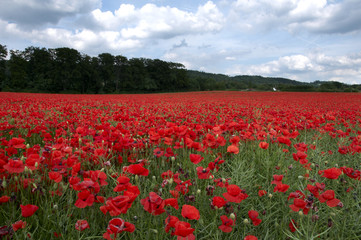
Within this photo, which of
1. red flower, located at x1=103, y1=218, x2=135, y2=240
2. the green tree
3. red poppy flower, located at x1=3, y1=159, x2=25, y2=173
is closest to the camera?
red flower, located at x1=103, y1=218, x2=135, y2=240

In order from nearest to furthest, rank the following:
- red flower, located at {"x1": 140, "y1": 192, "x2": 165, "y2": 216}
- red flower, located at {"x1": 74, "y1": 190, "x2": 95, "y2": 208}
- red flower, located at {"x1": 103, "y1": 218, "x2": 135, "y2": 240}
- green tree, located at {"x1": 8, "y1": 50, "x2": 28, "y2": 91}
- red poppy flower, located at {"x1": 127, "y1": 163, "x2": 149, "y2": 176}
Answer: red flower, located at {"x1": 103, "y1": 218, "x2": 135, "y2": 240}, red flower, located at {"x1": 140, "y1": 192, "x2": 165, "y2": 216}, red flower, located at {"x1": 74, "y1": 190, "x2": 95, "y2": 208}, red poppy flower, located at {"x1": 127, "y1": 163, "x2": 149, "y2": 176}, green tree, located at {"x1": 8, "y1": 50, "x2": 28, "y2": 91}

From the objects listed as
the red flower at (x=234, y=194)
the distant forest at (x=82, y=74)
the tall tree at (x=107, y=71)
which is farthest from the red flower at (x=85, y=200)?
the tall tree at (x=107, y=71)

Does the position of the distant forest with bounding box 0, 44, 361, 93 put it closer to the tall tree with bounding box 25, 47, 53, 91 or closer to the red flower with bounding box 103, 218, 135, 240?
the tall tree with bounding box 25, 47, 53, 91

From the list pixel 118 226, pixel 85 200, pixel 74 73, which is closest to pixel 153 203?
pixel 118 226

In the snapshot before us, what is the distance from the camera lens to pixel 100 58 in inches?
2202

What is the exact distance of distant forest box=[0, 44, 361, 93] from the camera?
154ft

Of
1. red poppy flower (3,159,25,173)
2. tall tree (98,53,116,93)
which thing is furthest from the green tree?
red poppy flower (3,159,25,173)

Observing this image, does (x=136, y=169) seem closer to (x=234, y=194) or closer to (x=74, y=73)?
(x=234, y=194)

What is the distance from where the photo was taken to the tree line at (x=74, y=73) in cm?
4681

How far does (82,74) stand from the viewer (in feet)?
168

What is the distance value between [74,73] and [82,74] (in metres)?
1.88

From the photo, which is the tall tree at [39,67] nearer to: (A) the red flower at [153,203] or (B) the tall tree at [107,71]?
(B) the tall tree at [107,71]

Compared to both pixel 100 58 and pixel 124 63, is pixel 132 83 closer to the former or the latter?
pixel 124 63

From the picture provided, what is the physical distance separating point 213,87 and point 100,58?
3884 cm
